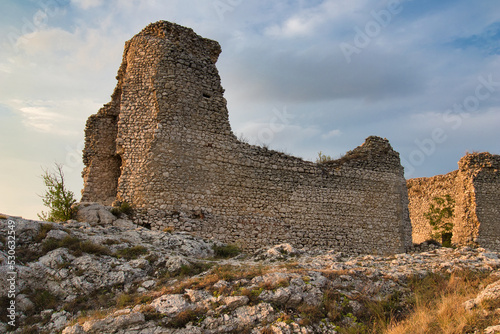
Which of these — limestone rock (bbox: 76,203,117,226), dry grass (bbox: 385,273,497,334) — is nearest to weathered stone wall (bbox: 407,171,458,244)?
dry grass (bbox: 385,273,497,334)

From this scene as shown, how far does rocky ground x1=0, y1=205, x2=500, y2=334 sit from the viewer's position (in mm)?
6074

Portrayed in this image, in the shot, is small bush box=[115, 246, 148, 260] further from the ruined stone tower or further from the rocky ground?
the ruined stone tower

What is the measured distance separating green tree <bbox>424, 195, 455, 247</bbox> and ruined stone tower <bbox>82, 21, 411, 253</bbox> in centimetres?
637

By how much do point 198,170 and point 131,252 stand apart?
4.58 meters

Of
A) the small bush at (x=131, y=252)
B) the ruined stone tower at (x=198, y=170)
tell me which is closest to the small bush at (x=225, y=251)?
the ruined stone tower at (x=198, y=170)

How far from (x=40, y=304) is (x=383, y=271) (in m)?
6.21

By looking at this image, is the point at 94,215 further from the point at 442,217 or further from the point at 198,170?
the point at 442,217

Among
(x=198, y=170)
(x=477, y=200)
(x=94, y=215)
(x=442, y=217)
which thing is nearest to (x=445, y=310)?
(x=198, y=170)

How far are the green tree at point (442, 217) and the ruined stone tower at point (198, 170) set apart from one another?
6.37m

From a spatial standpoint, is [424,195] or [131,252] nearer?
[131,252]

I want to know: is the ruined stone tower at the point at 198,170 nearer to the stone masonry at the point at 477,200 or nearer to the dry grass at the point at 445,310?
the stone masonry at the point at 477,200

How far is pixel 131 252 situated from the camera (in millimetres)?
8383

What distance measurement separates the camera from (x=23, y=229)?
8148mm

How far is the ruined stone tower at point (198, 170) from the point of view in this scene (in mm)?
12164
